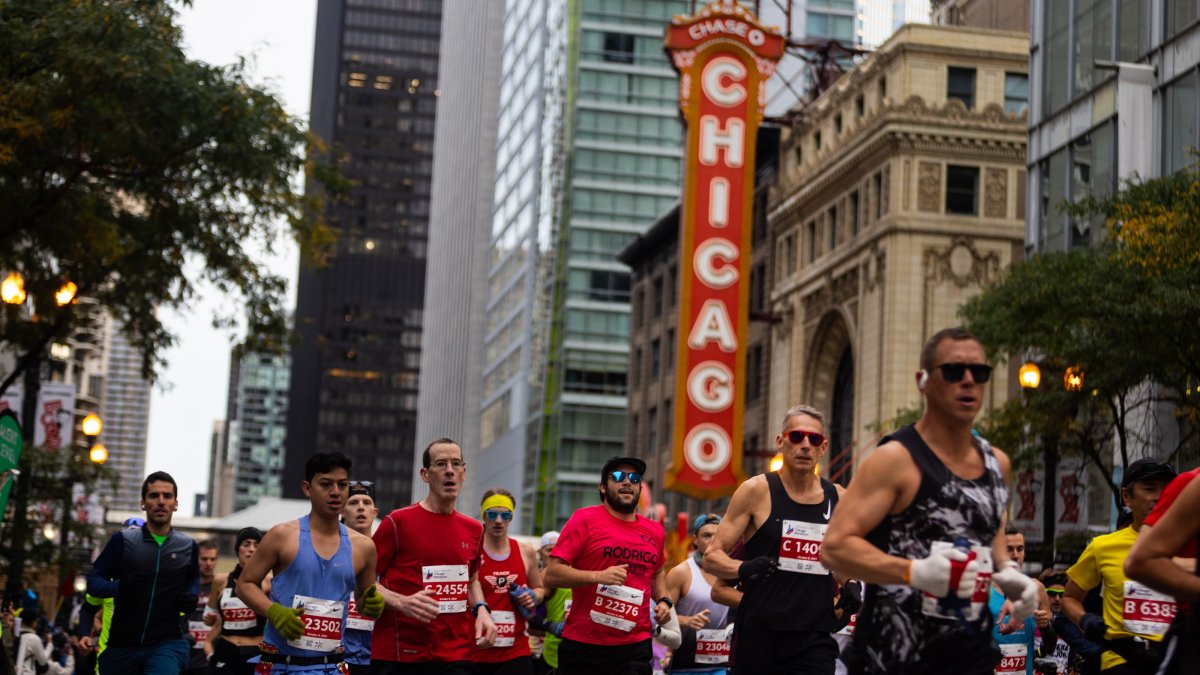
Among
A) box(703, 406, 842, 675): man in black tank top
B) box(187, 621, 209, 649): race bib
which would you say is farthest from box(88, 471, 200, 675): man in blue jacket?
box(187, 621, 209, 649): race bib

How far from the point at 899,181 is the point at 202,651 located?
37613 millimetres

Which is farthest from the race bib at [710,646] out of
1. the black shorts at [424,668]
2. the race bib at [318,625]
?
the race bib at [318,625]

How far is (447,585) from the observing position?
504 inches

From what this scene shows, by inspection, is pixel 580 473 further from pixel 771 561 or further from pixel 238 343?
pixel 771 561

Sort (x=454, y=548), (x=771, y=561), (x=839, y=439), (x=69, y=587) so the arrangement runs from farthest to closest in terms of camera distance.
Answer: (x=839, y=439) < (x=69, y=587) < (x=454, y=548) < (x=771, y=561)

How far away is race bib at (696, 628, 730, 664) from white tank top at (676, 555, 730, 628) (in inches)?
11.9

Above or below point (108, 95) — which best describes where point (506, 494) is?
below

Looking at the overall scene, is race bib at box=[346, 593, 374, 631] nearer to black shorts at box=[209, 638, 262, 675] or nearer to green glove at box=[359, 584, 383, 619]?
black shorts at box=[209, 638, 262, 675]

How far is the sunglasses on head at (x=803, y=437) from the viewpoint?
11.3 meters

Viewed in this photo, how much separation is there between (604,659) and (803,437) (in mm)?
2748

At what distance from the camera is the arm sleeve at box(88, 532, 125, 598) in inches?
Result: 535

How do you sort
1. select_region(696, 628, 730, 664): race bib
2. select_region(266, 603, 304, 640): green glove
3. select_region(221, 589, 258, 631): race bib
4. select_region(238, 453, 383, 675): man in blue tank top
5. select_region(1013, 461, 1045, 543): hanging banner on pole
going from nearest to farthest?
select_region(266, 603, 304, 640): green glove, select_region(238, 453, 383, 675): man in blue tank top, select_region(696, 628, 730, 664): race bib, select_region(221, 589, 258, 631): race bib, select_region(1013, 461, 1045, 543): hanging banner on pole

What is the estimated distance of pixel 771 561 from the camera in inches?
422

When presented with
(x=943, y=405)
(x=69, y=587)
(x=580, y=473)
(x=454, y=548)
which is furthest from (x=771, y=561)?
(x=580, y=473)
